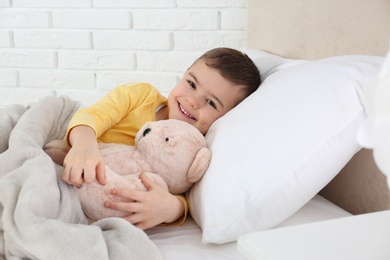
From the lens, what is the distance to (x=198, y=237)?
3.35ft

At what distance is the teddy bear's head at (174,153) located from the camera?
1.08 meters

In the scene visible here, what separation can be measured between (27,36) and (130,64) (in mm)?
469

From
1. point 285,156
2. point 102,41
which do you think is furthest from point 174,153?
point 102,41

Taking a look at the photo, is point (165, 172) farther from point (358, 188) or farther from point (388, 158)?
point (388, 158)

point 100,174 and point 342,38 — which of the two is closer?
point 100,174

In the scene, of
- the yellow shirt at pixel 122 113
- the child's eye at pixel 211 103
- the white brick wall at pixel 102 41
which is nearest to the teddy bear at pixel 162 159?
the yellow shirt at pixel 122 113

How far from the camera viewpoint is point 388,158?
48 centimetres

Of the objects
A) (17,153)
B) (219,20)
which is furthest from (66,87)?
(17,153)

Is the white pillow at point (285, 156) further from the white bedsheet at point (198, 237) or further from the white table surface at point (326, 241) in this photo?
the white table surface at point (326, 241)

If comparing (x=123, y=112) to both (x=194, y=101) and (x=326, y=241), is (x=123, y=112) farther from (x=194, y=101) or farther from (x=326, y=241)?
(x=326, y=241)

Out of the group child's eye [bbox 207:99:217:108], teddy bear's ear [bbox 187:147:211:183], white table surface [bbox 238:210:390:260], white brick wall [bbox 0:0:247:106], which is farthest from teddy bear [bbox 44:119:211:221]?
white brick wall [bbox 0:0:247:106]

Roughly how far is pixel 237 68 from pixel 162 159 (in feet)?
1.30

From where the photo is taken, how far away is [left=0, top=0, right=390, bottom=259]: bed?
2.79 feet

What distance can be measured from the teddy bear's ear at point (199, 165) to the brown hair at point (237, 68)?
1.13 feet
